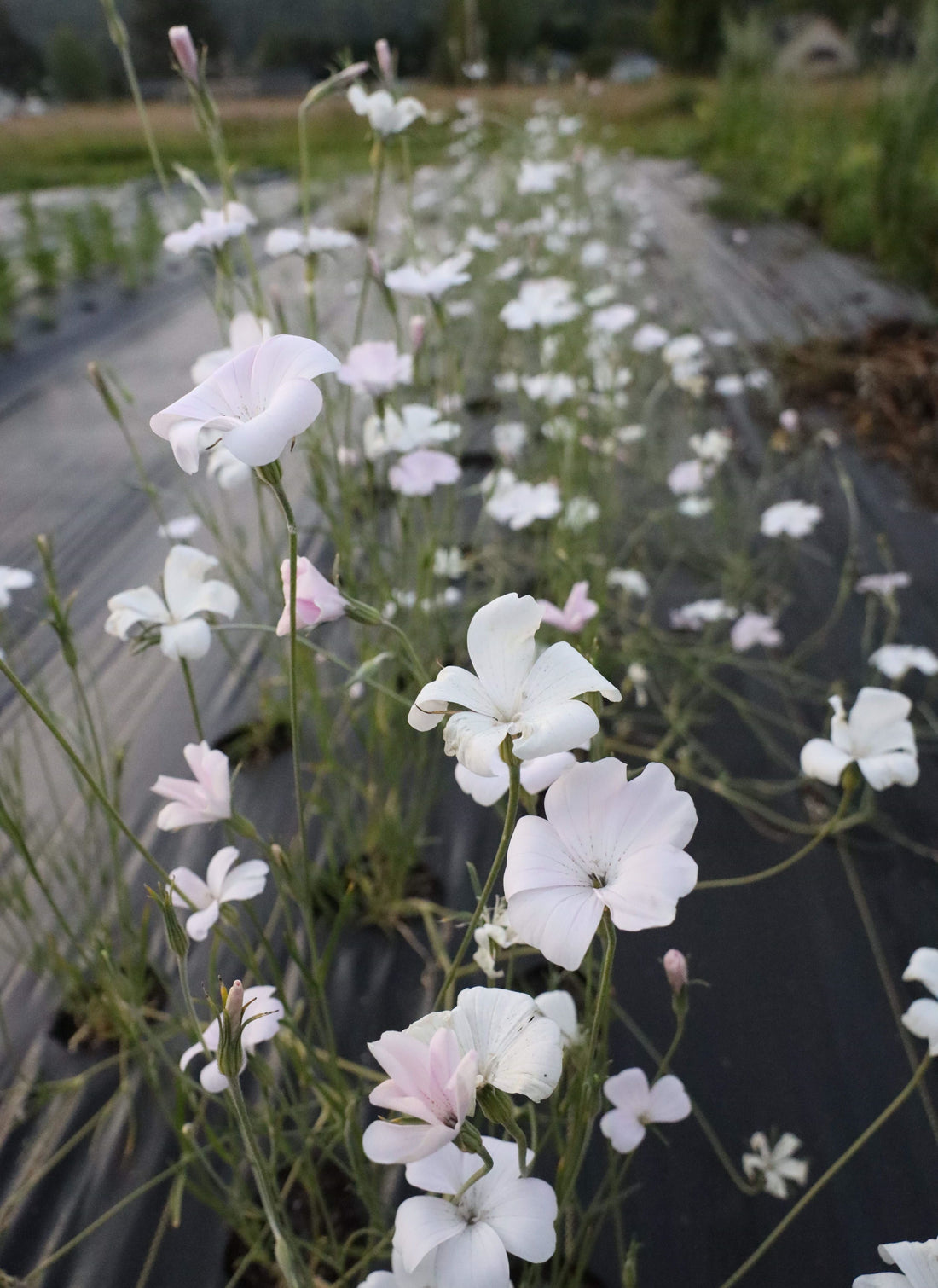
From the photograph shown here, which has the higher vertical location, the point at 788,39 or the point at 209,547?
the point at 788,39

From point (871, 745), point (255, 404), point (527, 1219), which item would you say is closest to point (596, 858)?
point (527, 1219)

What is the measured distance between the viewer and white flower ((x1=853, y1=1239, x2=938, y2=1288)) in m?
0.38

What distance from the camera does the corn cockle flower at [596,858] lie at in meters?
0.34

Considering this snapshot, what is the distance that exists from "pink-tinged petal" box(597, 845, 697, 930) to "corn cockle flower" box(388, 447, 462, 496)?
60cm

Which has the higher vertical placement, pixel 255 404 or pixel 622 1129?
pixel 255 404

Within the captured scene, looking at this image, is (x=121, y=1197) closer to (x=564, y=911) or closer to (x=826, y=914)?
(x=564, y=911)

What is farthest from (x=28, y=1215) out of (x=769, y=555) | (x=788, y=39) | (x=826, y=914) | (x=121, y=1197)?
(x=788, y=39)

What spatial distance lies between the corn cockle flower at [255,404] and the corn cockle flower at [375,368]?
439 millimetres

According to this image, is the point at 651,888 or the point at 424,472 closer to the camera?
the point at 651,888

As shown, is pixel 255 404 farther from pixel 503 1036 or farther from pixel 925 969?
pixel 925 969

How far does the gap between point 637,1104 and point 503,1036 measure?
27 centimetres

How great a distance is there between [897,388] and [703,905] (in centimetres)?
195

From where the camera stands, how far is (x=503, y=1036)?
1.18 feet

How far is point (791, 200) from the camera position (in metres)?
4.29
